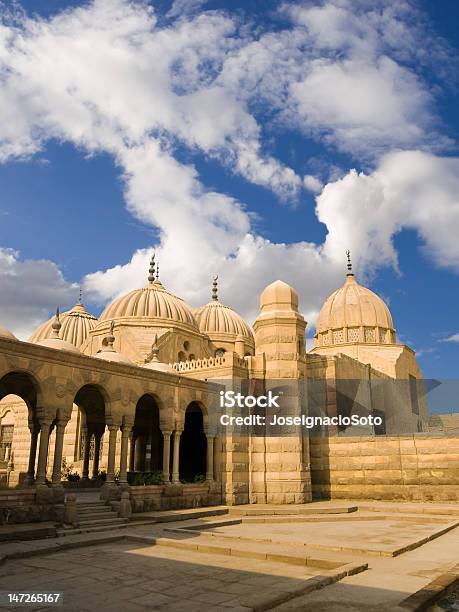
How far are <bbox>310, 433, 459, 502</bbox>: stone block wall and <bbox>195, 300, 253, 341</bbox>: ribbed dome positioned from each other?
62.8ft

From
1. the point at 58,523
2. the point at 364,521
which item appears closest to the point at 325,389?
the point at 364,521

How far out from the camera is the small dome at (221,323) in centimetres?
4161

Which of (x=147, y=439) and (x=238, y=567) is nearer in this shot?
(x=238, y=567)

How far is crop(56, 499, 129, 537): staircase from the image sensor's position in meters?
13.6

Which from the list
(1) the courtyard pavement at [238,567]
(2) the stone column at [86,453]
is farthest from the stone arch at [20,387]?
(1) the courtyard pavement at [238,567]

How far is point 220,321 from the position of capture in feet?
140

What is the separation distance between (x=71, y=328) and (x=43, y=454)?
25.7 meters

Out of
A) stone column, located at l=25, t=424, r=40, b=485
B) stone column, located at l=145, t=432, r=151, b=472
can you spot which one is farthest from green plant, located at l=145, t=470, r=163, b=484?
stone column, located at l=145, t=432, r=151, b=472

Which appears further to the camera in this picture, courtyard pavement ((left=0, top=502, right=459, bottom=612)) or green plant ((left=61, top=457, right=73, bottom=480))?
green plant ((left=61, top=457, right=73, bottom=480))

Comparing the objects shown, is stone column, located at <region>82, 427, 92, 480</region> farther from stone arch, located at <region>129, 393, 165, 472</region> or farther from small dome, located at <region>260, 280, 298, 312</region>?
small dome, located at <region>260, 280, 298, 312</region>

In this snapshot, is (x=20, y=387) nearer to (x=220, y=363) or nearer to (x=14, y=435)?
(x=220, y=363)

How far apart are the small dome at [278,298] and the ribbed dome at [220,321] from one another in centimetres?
1718

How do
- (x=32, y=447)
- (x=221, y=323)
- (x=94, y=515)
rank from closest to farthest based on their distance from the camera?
1. (x=94, y=515)
2. (x=32, y=447)
3. (x=221, y=323)

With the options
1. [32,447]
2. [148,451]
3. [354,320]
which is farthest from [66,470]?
[354,320]
